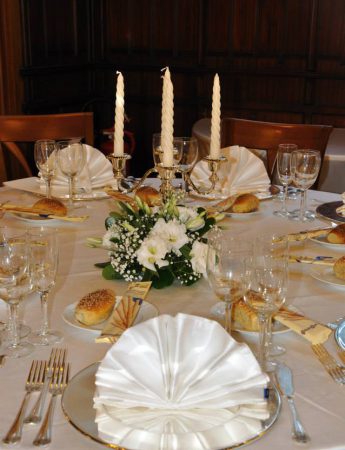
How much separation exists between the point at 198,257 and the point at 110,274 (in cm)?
21

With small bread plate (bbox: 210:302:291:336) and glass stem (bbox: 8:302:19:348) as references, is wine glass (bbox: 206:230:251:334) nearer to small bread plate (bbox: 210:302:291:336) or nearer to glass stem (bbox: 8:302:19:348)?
small bread plate (bbox: 210:302:291:336)

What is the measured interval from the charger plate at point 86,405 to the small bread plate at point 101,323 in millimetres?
166

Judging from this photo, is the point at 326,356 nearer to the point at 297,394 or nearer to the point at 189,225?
the point at 297,394

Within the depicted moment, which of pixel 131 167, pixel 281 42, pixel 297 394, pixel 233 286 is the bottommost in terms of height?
pixel 131 167

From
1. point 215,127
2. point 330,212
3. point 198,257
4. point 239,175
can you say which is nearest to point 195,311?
point 198,257

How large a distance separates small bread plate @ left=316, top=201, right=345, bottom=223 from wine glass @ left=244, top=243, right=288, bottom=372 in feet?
2.76

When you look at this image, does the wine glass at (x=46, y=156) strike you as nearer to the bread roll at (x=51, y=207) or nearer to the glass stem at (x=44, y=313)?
the bread roll at (x=51, y=207)

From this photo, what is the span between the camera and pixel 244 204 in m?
1.99

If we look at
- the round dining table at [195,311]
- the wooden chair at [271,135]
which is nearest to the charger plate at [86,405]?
the round dining table at [195,311]

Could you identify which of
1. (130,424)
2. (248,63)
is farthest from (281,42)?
(130,424)

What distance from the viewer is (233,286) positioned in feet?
3.77

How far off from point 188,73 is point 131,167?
34.1 inches

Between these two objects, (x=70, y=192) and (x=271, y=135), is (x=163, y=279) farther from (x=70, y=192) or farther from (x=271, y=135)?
(x=271, y=135)

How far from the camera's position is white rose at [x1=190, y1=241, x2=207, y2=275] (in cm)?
141
